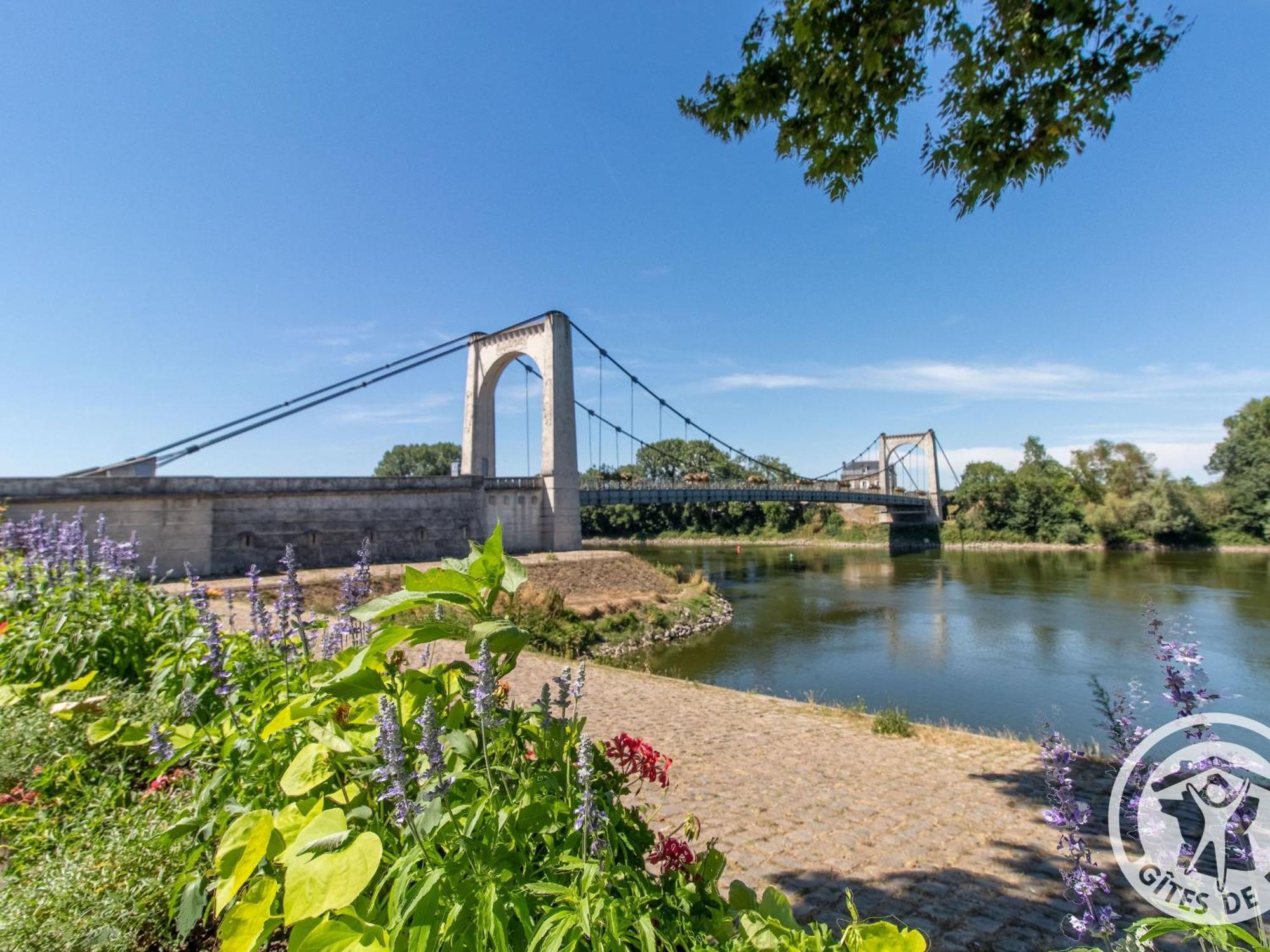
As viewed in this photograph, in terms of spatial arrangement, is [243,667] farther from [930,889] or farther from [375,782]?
[930,889]

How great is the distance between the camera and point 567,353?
75.7 feet

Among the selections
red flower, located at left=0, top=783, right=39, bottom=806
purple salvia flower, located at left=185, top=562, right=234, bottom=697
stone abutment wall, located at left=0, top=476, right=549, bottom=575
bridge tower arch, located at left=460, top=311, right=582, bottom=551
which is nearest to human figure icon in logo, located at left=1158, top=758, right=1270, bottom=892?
purple salvia flower, located at left=185, top=562, right=234, bottom=697

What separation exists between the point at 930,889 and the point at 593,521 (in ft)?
181

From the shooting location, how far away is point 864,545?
49188mm

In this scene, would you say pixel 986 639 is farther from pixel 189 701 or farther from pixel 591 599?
pixel 189 701

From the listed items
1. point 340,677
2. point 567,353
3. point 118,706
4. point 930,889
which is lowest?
point 930,889

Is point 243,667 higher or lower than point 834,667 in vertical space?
higher

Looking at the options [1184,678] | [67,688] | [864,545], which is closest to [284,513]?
[67,688]

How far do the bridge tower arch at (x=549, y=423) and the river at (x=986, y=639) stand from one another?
690 cm

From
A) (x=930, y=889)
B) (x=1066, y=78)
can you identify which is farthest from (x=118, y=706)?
(x=1066, y=78)

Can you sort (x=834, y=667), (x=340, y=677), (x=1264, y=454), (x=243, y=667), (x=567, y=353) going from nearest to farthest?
1. (x=340, y=677)
2. (x=243, y=667)
3. (x=834, y=667)
4. (x=567, y=353)
5. (x=1264, y=454)

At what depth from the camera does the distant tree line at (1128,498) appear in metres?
37.5

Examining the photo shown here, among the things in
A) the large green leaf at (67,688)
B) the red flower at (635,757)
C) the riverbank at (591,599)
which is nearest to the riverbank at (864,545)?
the riverbank at (591,599)

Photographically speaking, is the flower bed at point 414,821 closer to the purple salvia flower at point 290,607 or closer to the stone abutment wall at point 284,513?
the purple salvia flower at point 290,607
